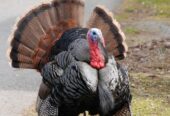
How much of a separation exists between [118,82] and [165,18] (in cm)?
879

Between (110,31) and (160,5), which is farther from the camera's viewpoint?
(160,5)

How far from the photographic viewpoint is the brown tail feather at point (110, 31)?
5.73 metres

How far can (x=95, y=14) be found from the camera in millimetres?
5887

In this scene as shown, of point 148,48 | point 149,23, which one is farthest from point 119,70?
point 149,23

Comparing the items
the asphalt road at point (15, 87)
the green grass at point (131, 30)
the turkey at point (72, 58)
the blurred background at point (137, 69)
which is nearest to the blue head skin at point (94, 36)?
the turkey at point (72, 58)

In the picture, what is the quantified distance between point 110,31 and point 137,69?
2.62 m

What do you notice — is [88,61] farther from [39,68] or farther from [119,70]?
[39,68]

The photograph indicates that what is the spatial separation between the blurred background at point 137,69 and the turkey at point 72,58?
3.25 ft

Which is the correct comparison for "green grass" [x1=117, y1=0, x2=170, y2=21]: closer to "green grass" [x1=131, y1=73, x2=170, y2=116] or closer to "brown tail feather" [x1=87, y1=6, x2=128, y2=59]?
"green grass" [x1=131, y1=73, x2=170, y2=116]

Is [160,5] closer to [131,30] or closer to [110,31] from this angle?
[131,30]

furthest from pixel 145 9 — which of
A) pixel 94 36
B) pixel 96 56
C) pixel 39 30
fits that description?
pixel 96 56

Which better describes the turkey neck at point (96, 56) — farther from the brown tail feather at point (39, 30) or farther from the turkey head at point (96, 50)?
the brown tail feather at point (39, 30)

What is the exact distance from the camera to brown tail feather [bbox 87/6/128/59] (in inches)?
226

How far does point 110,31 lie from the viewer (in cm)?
579
